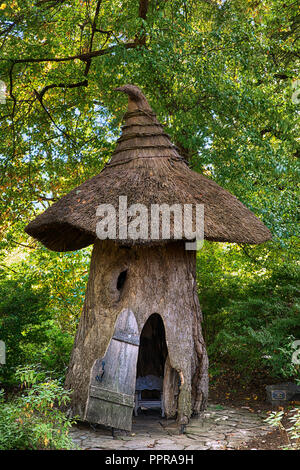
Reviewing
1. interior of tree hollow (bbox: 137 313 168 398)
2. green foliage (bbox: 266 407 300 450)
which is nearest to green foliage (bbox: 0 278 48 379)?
interior of tree hollow (bbox: 137 313 168 398)

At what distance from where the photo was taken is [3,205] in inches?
469

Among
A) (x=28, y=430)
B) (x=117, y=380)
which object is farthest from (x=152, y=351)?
(x=28, y=430)

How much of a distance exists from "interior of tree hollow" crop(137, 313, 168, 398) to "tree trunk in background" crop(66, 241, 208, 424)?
4.93ft

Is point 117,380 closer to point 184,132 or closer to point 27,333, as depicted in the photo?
point 27,333

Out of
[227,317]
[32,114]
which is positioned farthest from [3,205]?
[227,317]

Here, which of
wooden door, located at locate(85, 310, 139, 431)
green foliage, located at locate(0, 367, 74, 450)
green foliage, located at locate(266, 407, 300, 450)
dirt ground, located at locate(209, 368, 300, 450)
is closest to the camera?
green foliage, located at locate(0, 367, 74, 450)

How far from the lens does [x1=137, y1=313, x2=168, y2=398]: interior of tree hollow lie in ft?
27.6

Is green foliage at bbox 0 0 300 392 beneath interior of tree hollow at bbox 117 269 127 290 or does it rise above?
above

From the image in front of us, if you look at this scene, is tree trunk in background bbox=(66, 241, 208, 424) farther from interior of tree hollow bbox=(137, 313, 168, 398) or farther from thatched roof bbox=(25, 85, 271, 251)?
interior of tree hollow bbox=(137, 313, 168, 398)

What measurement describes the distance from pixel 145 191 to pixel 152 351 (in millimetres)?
3561

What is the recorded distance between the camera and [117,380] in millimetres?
6145

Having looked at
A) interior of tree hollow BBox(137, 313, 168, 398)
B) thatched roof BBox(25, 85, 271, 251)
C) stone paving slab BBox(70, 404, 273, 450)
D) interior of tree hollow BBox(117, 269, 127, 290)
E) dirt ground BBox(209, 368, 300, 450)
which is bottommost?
stone paving slab BBox(70, 404, 273, 450)

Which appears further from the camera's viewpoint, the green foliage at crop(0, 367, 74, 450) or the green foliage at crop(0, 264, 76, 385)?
the green foliage at crop(0, 264, 76, 385)

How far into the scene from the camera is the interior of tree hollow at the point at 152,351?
842 cm
